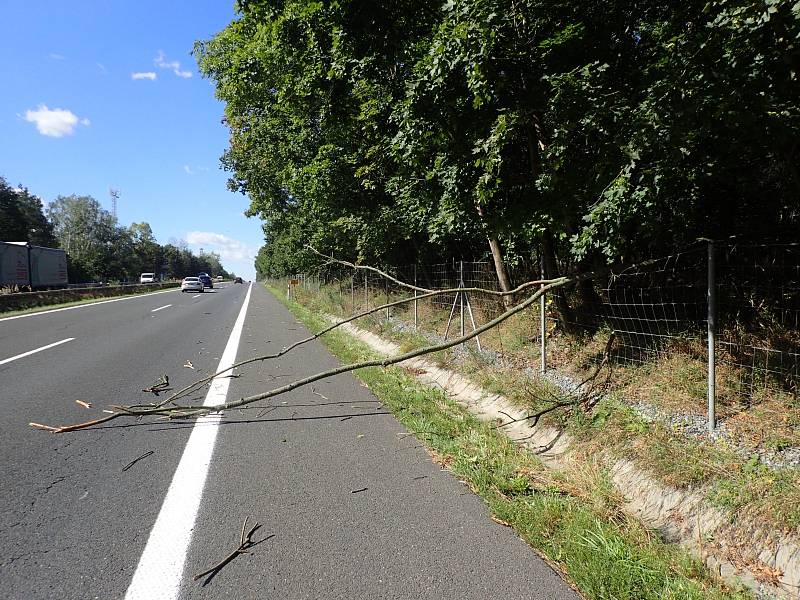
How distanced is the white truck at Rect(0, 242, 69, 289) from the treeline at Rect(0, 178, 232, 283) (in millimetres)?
44934

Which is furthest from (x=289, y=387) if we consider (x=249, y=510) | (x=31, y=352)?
(x=31, y=352)

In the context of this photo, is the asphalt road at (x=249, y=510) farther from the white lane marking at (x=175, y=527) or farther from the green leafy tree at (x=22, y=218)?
the green leafy tree at (x=22, y=218)

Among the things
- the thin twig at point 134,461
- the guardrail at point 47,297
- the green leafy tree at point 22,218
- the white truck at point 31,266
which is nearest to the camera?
the thin twig at point 134,461

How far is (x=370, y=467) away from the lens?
13.6 feet

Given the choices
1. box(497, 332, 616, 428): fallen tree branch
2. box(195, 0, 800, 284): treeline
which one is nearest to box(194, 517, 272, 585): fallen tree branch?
box(497, 332, 616, 428): fallen tree branch

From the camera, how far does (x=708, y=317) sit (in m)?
4.41

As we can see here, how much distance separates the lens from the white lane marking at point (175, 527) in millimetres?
2566

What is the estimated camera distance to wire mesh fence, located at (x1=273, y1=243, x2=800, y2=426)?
441 centimetres

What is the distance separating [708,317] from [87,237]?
Answer: 119 m

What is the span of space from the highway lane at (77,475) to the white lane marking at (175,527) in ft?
0.23

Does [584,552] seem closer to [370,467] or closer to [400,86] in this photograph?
[370,467]

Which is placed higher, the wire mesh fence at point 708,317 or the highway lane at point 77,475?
the wire mesh fence at point 708,317

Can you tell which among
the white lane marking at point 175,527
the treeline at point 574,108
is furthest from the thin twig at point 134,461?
the treeline at point 574,108

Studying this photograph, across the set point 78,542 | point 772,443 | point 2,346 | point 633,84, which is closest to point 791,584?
point 772,443
